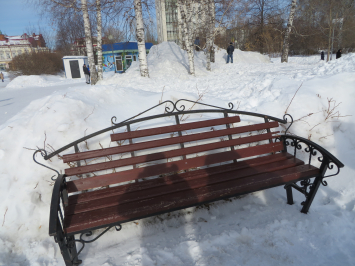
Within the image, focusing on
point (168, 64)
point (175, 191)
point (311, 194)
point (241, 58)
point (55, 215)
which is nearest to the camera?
point (55, 215)

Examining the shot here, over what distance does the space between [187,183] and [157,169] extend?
1.21ft

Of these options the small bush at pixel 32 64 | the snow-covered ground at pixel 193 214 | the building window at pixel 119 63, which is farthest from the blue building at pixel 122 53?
the snow-covered ground at pixel 193 214

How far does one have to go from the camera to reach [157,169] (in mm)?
2510

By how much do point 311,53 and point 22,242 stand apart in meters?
40.1

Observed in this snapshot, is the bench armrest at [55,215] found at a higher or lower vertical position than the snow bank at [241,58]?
lower

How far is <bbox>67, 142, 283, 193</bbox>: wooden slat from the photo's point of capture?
2326 millimetres

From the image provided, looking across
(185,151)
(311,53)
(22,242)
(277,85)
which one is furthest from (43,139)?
(311,53)

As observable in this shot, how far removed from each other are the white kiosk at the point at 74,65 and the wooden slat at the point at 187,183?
Result: 79.9ft

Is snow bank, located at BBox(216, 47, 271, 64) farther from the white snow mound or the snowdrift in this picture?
the snowdrift

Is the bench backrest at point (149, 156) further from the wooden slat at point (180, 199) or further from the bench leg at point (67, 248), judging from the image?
the bench leg at point (67, 248)

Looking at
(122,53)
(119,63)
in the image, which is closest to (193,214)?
(122,53)

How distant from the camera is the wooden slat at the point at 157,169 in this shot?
2326 millimetres

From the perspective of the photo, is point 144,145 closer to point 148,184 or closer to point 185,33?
point 148,184

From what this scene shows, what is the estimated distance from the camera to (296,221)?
8.00 ft
